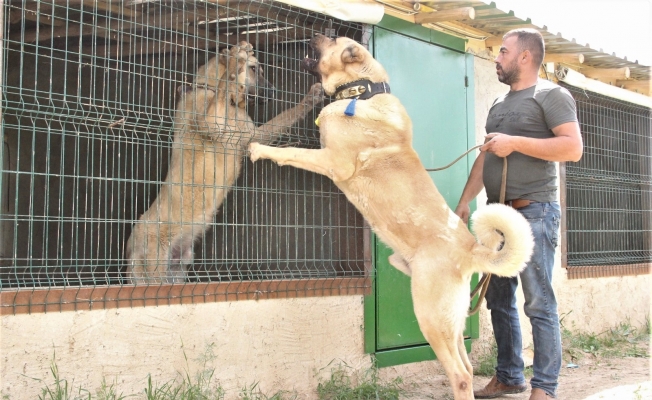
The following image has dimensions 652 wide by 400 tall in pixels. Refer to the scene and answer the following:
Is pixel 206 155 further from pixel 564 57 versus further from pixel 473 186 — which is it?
pixel 564 57

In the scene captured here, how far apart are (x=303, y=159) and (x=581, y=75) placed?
4.68 m

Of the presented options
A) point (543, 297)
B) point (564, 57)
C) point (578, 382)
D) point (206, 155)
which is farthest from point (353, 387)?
point (564, 57)

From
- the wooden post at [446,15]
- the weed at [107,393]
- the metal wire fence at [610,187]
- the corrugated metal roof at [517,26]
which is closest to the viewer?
the weed at [107,393]

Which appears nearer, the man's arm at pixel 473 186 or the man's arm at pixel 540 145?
the man's arm at pixel 540 145

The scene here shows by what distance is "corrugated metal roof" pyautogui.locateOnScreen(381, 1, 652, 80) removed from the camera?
599 cm

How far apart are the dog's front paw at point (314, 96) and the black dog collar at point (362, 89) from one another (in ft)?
2.73

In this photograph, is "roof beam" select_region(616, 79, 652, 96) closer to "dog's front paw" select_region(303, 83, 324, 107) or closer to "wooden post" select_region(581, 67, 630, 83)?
"wooden post" select_region(581, 67, 630, 83)

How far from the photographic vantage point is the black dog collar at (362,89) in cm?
470

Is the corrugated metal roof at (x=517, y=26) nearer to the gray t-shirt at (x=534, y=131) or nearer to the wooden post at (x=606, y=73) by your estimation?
the wooden post at (x=606, y=73)

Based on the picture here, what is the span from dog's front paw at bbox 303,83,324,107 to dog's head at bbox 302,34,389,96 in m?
0.65

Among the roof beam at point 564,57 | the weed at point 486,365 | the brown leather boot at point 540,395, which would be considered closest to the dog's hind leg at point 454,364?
the brown leather boot at point 540,395

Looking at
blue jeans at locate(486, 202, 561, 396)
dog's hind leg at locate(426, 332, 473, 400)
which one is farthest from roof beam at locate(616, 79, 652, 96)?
dog's hind leg at locate(426, 332, 473, 400)

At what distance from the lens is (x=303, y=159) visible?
14.4 feet

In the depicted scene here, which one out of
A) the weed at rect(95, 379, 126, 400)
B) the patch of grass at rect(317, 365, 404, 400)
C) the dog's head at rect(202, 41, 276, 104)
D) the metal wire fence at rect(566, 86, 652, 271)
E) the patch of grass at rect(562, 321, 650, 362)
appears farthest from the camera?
the metal wire fence at rect(566, 86, 652, 271)
